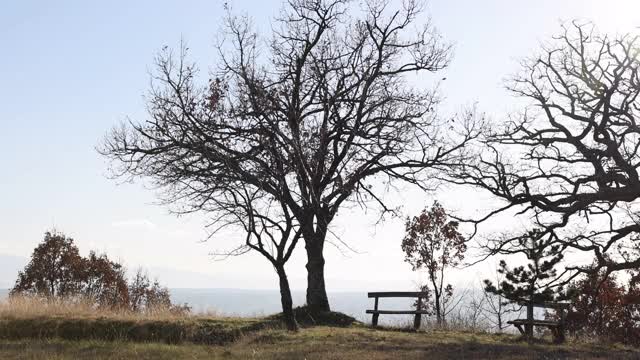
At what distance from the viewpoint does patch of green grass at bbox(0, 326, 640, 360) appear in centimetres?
1324

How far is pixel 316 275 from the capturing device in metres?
21.5

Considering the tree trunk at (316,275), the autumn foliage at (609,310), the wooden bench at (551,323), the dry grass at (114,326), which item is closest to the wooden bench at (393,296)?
the tree trunk at (316,275)

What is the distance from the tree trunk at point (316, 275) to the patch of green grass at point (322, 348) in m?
4.00

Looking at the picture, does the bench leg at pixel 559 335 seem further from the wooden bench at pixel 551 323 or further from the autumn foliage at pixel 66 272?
the autumn foliage at pixel 66 272

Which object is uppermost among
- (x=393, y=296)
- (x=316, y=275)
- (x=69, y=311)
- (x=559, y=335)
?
(x=316, y=275)

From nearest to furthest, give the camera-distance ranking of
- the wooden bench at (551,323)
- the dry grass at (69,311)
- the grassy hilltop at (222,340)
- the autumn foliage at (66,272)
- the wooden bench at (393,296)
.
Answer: the grassy hilltop at (222,340)
the wooden bench at (551,323)
the dry grass at (69,311)
the wooden bench at (393,296)
the autumn foliage at (66,272)

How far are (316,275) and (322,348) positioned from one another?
744 centimetres

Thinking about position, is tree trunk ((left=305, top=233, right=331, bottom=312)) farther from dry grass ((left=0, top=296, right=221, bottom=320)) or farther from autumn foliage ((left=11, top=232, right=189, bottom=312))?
autumn foliage ((left=11, top=232, right=189, bottom=312))

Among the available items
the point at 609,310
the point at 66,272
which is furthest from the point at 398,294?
the point at 66,272

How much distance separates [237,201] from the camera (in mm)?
17625

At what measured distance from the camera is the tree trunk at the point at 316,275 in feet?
70.0

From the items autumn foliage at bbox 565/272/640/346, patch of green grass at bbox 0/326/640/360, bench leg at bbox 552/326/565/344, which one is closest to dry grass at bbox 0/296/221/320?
patch of green grass at bbox 0/326/640/360

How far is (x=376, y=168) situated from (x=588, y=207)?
22.3ft

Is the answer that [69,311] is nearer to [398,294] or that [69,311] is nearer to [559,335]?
[398,294]
